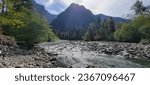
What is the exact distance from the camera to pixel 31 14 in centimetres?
1484

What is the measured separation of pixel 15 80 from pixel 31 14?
10.9 m

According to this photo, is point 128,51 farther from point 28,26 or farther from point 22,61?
point 22,61

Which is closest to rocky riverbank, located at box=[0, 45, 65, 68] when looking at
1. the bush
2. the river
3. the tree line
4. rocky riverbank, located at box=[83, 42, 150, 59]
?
the river

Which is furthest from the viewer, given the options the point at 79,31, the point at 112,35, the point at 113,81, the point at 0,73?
the point at 79,31

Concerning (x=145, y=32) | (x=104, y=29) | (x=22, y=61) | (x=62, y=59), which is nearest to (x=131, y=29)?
(x=145, y=32)

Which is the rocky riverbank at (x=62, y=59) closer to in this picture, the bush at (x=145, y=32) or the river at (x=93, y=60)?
the river at (x=93, y=60)

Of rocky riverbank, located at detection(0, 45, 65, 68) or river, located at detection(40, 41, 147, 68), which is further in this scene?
river, located at detection(40, 41, 147, 68)

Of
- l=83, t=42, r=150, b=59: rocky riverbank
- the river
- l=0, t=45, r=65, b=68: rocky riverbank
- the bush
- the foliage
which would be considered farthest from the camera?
the foliage

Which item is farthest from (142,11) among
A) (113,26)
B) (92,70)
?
(92,70)

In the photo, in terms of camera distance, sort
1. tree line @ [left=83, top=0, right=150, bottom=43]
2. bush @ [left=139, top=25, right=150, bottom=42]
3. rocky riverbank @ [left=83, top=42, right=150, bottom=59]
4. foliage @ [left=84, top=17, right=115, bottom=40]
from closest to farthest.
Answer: rocky riverbank @ [left=83, top=42, right=150, bottom=59] < bush @ [left=139, top=25, right=150, bottom=42] < tree line @ [left=83, top=0, right=150, bottom=43] < foliage @ [left=84, top=17, right=115, bottom=40]

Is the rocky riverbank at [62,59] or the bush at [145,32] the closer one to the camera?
the rocky riverbank at [62,59]

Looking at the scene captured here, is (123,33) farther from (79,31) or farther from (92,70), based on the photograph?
(92,70)

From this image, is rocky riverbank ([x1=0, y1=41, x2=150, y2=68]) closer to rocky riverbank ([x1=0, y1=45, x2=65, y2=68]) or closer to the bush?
rocky riverbank ([x1=0, y1=45, x2=65, y2=68])

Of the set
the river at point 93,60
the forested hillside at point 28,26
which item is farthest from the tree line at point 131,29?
the river at point 93,60
